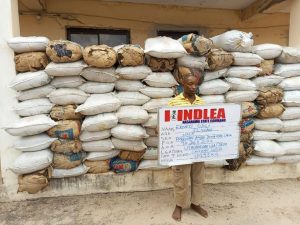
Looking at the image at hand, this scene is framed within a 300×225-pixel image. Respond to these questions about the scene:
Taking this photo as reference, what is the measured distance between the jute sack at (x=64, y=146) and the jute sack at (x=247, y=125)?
7.13 feet

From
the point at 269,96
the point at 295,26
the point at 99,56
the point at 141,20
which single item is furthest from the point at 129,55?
the point at 141,20

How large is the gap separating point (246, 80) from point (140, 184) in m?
2.00

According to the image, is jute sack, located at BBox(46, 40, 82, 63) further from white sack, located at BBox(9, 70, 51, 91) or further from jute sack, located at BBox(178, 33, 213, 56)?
jute sack, located at BBox(178, 33, 213, 56)

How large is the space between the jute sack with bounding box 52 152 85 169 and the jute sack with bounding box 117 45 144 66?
49.7 inches

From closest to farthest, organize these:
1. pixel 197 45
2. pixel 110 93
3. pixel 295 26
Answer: pixel 197 45
pixel 110 93
pixel 295 26

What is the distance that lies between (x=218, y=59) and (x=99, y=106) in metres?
1.57

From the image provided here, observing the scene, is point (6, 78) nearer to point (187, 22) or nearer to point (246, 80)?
point (246, 80)

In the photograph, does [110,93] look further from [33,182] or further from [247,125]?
[247,125]

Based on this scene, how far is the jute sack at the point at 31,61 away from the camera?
3.03 metres

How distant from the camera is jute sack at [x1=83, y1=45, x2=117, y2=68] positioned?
9.78 feet

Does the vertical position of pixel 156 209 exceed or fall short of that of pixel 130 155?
it falls short

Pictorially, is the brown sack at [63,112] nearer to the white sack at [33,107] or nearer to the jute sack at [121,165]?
the white sack at [33,107]

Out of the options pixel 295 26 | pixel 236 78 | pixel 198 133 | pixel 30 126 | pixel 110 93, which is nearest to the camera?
pixel 198 133

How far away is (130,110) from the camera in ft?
10.5
